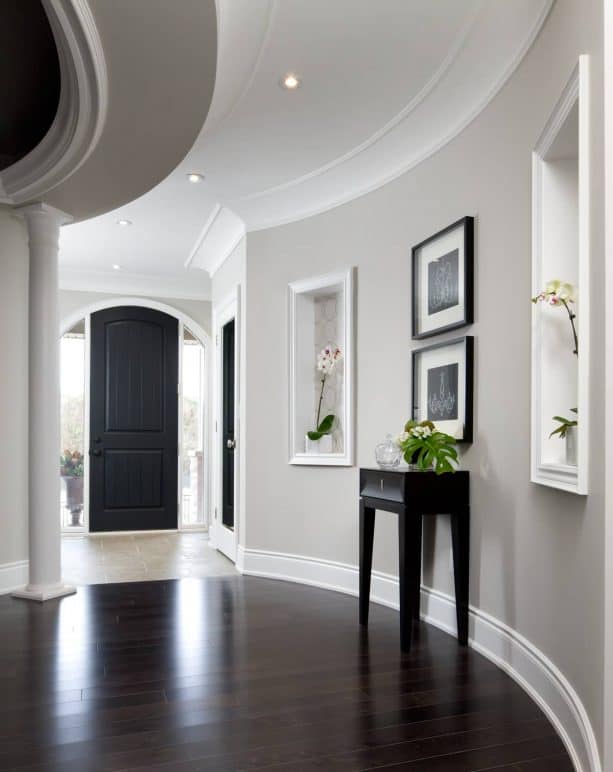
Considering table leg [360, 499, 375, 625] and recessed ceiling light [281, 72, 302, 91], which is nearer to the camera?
recessed ceiling light [281, 72, 302, 91]

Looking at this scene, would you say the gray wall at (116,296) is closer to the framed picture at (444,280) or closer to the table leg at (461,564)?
the framed picture at (444,280)

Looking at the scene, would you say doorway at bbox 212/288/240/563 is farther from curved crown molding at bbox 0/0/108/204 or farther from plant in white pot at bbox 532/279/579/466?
plant in white pot at bbox 532/279/579/466

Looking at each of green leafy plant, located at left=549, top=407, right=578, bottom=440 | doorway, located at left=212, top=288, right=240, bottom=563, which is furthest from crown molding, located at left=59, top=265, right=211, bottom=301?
green leafy plant, located at left=549, top=407, right=578, bottom=440

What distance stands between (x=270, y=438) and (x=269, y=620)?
157 centimetres

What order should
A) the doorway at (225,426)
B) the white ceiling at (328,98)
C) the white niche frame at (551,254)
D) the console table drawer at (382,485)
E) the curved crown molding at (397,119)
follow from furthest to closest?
the doorway at (225,426) → the console table drawer at (382,485) → the curved crown molding at (397,119) → the white ceiling at (328,98) → the white niche frame at (551,254)

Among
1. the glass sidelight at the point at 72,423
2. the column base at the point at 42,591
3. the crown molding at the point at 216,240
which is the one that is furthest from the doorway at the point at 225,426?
the glass sidelight at the point at 72,423

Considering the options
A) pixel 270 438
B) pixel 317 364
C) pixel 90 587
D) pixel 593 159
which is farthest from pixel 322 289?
pixel 593 159

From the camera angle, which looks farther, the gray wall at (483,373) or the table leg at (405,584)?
the table leg at (405,584)

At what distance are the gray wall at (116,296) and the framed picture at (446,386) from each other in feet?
Result: 14.2

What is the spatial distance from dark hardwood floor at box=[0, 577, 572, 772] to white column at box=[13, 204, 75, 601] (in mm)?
569

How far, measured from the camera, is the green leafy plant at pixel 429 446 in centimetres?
320

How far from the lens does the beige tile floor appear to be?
16.4 ft

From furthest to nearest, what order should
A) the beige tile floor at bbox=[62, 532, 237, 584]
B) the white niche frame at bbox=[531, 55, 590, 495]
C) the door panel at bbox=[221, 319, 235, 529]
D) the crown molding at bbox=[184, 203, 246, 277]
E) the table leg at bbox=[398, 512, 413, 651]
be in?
the door panel at bbox=[221, 319, 235, 529], the crown molding at bbox=[184, 203, 246, 277], the beige tile floor at bbox=[62, 532, 237, 584], the table leg at bbox=[398, 512, 413, 651], the white niche frame at bbox=[531, 55, 590, 495]

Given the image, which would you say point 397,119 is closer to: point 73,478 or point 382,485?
point 382,485
